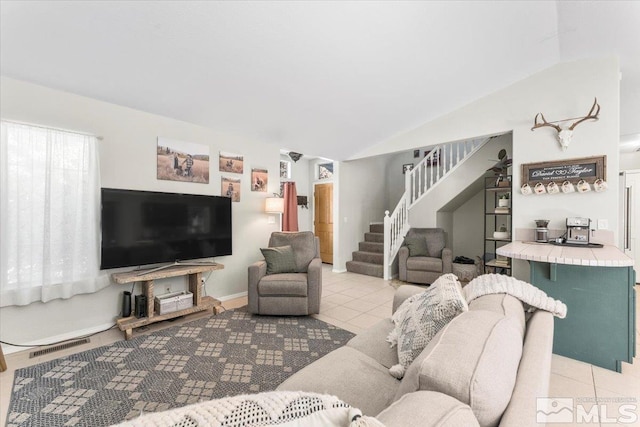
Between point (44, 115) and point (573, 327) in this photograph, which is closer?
point (573, 327)

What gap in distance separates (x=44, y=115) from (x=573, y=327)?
16.4ft

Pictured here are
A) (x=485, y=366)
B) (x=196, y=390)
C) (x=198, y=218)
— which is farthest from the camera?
(x=198, y=218)

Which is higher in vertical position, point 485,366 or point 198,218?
point 198,218

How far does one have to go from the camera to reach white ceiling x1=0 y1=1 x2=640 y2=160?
2.03 metres

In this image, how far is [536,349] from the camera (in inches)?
36.9

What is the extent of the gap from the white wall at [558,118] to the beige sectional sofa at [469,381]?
2.61 metres

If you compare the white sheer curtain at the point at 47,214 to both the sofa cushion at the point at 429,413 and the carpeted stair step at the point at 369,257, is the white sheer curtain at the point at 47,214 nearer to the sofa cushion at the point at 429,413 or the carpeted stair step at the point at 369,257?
the sofa cushion at the point at 429,413

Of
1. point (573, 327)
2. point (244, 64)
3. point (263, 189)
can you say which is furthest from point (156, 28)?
point (573, 327)

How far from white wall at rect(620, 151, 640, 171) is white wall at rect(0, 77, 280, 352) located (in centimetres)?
673

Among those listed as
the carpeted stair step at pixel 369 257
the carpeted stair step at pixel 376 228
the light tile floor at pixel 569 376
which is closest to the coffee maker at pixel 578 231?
the light tile floor at pixel 569 376

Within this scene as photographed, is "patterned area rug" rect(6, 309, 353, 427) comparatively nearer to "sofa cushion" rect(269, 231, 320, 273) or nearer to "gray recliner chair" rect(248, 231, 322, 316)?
"gray recliner chair" rect(248, 231, 322, 316)

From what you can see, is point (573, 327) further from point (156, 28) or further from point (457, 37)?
point (156, 28)

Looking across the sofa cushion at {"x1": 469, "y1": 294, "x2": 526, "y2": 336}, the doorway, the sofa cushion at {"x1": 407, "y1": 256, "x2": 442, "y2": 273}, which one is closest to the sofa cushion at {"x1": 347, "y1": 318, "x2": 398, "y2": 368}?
the sofa cushion at {"x1": 469, "y1": 294, "x2": 526, "y2": 336}

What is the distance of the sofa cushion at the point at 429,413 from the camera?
0.58m
